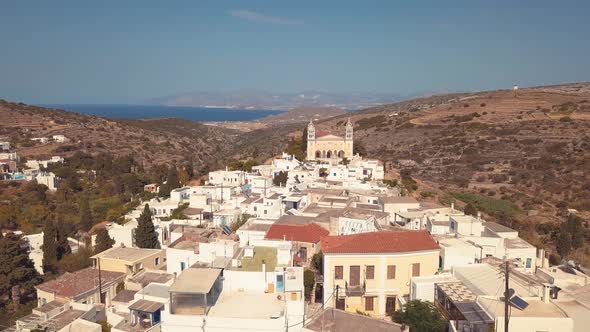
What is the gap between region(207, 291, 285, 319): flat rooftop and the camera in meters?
13.4

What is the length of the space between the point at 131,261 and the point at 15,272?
604 cm

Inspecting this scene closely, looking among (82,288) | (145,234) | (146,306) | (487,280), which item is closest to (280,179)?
(145,234)

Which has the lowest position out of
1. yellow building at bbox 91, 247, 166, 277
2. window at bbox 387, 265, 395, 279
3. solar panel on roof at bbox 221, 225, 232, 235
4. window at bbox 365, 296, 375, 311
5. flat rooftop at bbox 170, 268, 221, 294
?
yellow building at bbox 91, 247, 166, 277

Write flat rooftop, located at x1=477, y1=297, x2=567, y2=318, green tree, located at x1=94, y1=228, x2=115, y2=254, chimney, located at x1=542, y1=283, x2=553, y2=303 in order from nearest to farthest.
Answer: flat rooftop, located at x1=477, y1=297, x2=567, y2=318
chimney, located at x1=542, y1=283, x2=553, y2=303
green tree, located at x1=94, y1=228, x2=115, y2=254

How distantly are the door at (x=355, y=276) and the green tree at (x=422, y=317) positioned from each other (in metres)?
2.00

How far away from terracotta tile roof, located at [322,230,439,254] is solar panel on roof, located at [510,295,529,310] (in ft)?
13.3

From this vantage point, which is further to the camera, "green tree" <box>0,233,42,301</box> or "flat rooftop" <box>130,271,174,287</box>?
"green tree" <box>0,233,42,301</box>

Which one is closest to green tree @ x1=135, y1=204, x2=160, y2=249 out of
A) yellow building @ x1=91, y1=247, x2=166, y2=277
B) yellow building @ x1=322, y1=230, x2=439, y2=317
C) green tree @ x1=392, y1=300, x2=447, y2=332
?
yellow building @ x1=91, y1=247, x2=166, y2=277

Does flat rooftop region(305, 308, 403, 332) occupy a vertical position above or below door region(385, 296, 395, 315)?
above

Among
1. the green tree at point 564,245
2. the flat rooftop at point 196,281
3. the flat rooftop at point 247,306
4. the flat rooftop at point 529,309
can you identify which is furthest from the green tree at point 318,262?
the green tree at point 564,245

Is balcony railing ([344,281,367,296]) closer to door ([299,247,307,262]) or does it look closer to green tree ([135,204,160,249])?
door ([299,247,307,262])

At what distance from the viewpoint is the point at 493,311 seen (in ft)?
Result: 41.1

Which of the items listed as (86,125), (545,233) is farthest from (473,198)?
(86,125)

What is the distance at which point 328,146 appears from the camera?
161 feet
